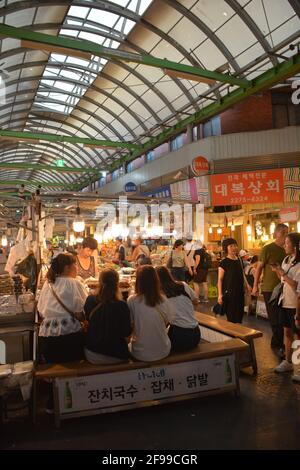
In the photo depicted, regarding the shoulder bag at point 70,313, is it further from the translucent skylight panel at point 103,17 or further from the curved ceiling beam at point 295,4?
the translucent skylight panel at point 103,17

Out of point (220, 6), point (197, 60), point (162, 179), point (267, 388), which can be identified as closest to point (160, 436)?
point (267, 388)

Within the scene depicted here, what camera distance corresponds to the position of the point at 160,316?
4.21 m

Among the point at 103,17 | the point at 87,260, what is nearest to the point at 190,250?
the point at 87,260

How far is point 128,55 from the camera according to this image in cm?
912

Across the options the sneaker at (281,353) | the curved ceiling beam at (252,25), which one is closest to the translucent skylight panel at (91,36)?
the curved ceiling beam at (252,25)

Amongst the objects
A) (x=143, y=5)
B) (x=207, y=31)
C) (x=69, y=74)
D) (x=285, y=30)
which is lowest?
(x=285, y=30)

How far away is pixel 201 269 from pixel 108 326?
7.11 meters

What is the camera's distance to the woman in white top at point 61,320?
13.8 feet

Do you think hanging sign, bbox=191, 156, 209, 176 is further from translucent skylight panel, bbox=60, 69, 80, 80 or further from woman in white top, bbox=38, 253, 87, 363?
woman in white top, bbox=38, 253, 87, 363

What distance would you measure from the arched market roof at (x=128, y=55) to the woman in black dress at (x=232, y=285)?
5.86m

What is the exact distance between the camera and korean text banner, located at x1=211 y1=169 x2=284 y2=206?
11.5m

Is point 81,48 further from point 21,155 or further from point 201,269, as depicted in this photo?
point 21,155

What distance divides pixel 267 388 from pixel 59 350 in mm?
2734
